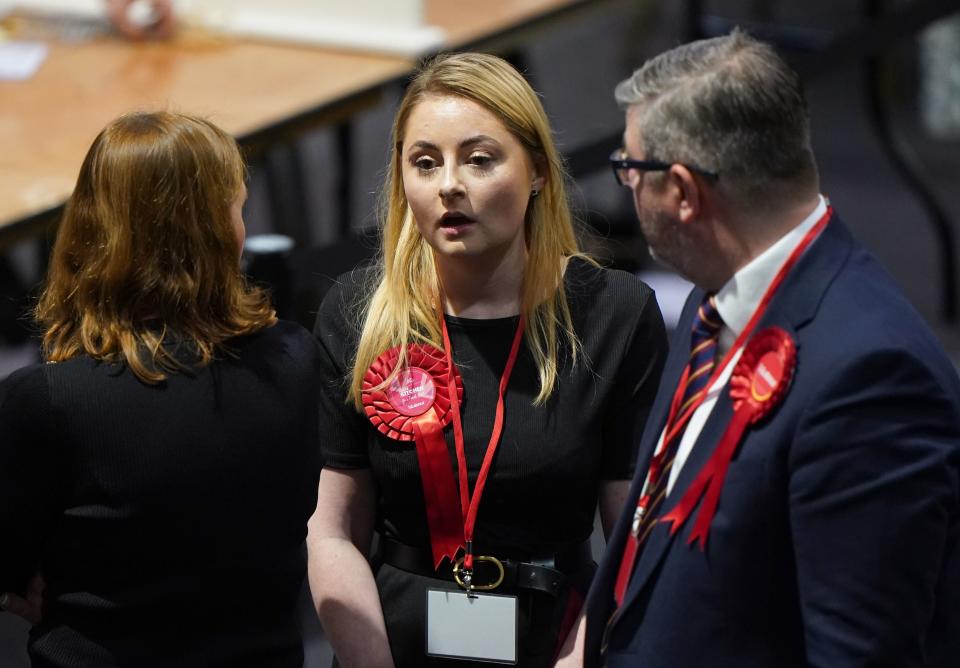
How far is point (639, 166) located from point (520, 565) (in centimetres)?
60

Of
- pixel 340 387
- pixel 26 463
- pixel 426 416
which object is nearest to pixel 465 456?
pixel 426 416

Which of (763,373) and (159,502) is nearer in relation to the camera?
(763,373)

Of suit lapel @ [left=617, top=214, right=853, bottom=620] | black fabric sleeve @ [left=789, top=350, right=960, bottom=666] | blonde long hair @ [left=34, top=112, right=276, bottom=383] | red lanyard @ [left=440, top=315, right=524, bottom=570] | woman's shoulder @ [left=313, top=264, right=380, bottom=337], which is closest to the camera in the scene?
black fabric sleeve @ [left=789, top=350, right=960, bottom=666]

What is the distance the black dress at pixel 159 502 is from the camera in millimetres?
1490

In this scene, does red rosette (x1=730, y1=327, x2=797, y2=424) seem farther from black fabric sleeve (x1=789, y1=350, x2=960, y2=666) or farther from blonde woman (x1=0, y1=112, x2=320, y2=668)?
blonde woman (x1=0, y1=112, x2=320, y2=668)

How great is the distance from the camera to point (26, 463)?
148 centimetres

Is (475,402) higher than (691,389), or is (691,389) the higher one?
(691,389)

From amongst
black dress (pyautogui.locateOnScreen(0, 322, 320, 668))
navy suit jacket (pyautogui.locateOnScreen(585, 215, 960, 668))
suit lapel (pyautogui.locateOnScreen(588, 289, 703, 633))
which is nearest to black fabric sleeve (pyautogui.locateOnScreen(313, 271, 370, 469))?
black dress (pyautogui.locateOnScreen(0, 322, 320, 668))

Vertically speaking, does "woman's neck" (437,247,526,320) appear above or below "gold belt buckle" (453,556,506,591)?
above

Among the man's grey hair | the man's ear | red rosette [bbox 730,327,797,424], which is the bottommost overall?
red rosette [bbox 730,327,797,424]

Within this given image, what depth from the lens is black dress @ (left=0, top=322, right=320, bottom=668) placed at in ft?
4.89

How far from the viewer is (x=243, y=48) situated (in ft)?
14.2

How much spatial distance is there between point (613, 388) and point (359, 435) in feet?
1.13

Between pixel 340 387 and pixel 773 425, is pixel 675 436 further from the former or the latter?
pixel 340 387
